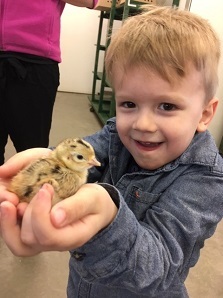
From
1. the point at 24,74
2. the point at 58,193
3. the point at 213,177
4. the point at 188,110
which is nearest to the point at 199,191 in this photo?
the point at 213,177

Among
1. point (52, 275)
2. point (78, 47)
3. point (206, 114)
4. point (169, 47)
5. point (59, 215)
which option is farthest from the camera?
point (78, 47)

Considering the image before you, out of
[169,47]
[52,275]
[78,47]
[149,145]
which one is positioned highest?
[169,47]

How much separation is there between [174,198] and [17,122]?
33.8 inches

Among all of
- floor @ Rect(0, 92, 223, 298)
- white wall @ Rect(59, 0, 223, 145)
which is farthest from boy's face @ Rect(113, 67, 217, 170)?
white wall @ Rect(59, 0, 223, 145)

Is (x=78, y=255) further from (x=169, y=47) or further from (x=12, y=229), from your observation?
(x=169, y=47)

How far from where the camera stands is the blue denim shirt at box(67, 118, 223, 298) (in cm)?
54

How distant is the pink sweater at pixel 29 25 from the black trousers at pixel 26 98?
0.18ft

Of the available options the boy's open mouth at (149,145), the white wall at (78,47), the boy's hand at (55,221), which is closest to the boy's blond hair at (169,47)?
the boy's open mouth at (149,145)

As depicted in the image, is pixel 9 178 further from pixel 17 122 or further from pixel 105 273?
pixel 17 122

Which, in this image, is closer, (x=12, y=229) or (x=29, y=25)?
(x=12, y=229)

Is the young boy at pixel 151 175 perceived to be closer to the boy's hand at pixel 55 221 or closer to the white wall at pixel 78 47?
the boy's hand at pixel 55 221

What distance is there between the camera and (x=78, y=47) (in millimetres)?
4906

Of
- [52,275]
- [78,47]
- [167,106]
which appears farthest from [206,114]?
[78,47]

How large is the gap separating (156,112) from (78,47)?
449cm
